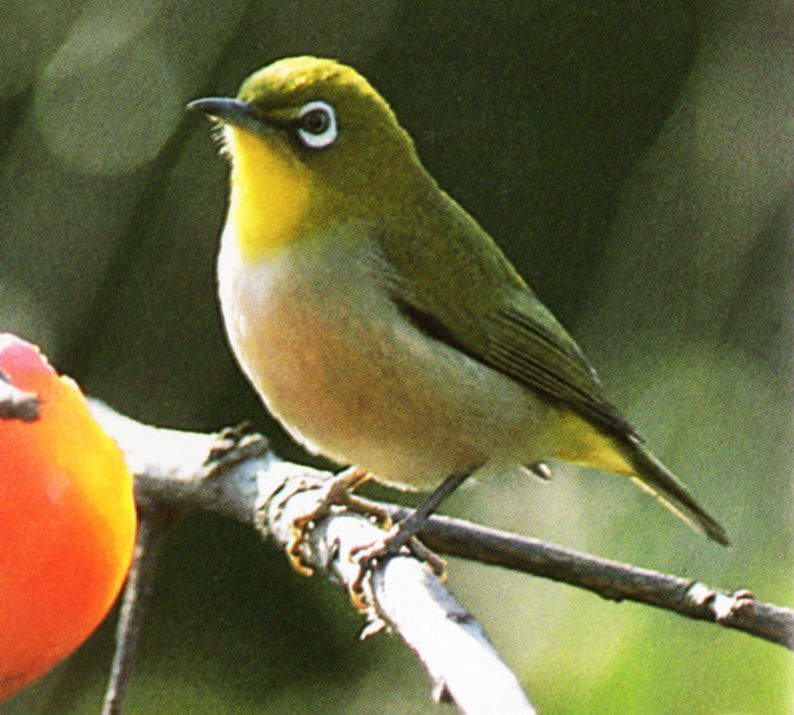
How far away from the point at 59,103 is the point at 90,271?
28 centimetres

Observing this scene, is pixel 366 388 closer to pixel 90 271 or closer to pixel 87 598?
pixel 90 271

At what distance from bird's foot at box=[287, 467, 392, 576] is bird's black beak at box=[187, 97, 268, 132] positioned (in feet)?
0.99

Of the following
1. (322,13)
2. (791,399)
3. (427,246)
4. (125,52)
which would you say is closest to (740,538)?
(791,399)

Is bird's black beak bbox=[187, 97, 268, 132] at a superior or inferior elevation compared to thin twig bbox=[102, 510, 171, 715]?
superior

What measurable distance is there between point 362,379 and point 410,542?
0.18 metres

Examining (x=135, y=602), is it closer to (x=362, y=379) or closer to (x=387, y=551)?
(x=387, y=551)

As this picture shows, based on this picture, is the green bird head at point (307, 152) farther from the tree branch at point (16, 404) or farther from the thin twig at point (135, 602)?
the tree branch at point (16, 404)

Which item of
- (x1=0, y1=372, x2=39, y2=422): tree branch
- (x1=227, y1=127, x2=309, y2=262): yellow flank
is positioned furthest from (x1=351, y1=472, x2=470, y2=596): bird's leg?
(x1=0, y1=372, x2=39, y2=422): tree branch

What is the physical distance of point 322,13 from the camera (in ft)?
3.42

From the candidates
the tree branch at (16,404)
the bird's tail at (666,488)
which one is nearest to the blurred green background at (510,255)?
the bird's tail at (666,488)

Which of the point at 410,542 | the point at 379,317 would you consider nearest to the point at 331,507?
the point at 410,542

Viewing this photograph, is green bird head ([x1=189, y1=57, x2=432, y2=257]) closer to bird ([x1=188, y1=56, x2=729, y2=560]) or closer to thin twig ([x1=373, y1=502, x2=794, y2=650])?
bird ([x1=188, y1=56, x2=729, y2=560])

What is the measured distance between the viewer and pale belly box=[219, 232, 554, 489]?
3.89ft

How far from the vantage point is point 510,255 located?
1250mm
